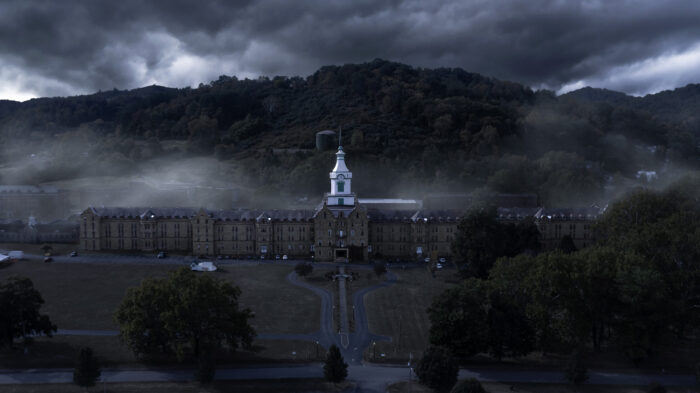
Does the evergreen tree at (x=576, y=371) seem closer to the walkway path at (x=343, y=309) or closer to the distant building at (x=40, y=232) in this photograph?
the walkway path at (x=343, y=309)

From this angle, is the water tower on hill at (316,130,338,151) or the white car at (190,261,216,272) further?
the water tower on hill at (316,130,338,151)

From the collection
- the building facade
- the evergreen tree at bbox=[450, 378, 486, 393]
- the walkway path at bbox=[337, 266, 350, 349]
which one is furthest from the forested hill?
the evergreen tree at bbox=[450, 378, 486, 393]

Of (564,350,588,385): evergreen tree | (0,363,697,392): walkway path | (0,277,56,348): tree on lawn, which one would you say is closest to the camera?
(564,350,588,385): evergreen tree

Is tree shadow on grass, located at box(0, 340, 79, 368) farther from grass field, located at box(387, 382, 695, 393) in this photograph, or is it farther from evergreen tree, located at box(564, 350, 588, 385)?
evergreen tree, located at box(564, 350, 588, 385)

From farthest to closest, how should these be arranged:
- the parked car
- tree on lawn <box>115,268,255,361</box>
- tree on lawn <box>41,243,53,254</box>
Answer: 1. tree on lawn <box>41,243,53,254</box>
2. the parked car
3. tree on lawn <box>115,268,255,361</box>

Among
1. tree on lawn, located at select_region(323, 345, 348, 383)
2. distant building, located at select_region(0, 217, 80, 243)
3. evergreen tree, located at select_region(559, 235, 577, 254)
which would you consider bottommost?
tree on lawn, located at select_region(323, 345, 348, 383)

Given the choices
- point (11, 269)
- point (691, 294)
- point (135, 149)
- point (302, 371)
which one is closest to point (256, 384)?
point (302, 371)

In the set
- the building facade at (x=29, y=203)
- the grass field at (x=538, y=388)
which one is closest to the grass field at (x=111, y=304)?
the grass field at (x=538, y=388)
